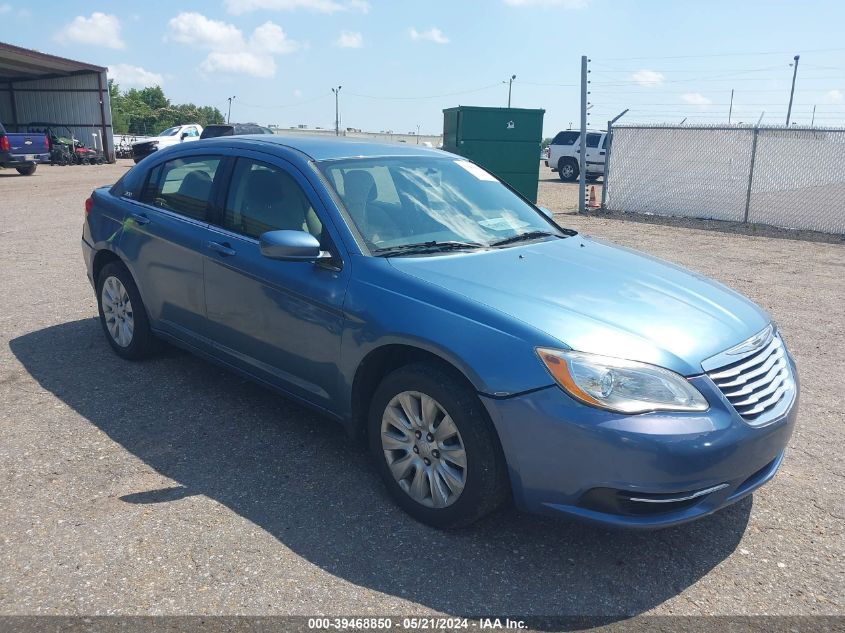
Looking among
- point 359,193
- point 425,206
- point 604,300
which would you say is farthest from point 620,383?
Result: point 359,193

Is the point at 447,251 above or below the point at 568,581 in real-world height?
above

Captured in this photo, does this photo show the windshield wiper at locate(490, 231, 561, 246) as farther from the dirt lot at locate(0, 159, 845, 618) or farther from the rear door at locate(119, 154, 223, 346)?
the rear door at locate(119, 154, 223, 346)

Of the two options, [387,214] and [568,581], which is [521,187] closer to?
[387,214]

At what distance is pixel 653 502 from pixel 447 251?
160 cm

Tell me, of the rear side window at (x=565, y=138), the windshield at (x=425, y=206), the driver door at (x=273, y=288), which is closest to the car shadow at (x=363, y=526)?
the driver door at (x=273, y=288)

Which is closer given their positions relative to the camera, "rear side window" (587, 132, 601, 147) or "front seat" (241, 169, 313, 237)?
"front seat" (241, 169, 313, 237)

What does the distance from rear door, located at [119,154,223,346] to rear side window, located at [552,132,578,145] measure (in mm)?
24428

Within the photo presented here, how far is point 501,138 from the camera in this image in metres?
14.6

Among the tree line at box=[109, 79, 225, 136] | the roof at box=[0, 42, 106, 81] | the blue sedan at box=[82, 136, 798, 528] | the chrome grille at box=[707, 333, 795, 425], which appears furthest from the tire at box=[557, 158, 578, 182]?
the tree line at box=[109, 79, 225, 136]

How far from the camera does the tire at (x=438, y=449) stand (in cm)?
303

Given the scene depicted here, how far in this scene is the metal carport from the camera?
35094 mm

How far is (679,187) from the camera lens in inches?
593

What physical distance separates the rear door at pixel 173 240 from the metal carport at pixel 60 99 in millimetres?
32066

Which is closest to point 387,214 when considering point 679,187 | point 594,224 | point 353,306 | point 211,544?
point 353,306
